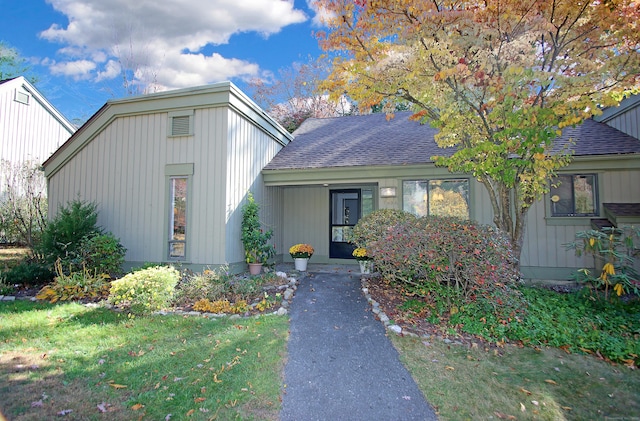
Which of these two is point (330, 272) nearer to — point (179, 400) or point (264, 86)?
point (179, 400)

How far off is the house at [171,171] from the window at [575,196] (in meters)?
7.56

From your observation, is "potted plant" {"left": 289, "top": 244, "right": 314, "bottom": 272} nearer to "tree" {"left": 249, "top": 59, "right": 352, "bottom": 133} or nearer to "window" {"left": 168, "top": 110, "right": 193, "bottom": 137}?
"window" {"left": 168, "top": 110, "right": 193, "bottom": 137}

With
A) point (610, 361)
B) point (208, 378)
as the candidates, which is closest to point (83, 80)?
point (208, 378)

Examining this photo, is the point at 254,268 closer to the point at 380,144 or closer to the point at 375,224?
the point at 375,224

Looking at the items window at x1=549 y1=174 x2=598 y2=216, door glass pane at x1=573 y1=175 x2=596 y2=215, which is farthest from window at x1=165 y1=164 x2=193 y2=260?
door glass pane at x1=573 y1=175 x2=596 y2=215

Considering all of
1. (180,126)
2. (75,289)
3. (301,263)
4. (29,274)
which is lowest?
(75,289)

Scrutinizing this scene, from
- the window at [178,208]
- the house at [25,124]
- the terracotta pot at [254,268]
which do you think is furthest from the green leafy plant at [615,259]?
the house at [25,124]

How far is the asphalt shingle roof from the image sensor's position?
8090mm

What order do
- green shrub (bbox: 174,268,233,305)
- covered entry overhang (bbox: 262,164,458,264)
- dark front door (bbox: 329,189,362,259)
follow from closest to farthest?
green shrub (bbox: 174,268,233,305) → covered entry overhang (bbox: 262,164,458,264) → dark front door (bbox: 329,189,362,259)

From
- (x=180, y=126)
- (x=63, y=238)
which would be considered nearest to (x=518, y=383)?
(x=180, y=126)

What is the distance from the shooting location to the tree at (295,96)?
22312 millimetres

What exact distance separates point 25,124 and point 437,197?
17.5m

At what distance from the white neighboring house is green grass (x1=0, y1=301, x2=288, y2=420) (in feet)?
39.2

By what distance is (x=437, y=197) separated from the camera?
8.45 m
